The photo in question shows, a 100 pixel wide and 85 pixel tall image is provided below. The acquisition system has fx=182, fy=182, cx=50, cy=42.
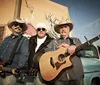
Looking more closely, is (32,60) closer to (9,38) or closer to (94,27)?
(9,38)

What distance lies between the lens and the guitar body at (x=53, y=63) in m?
2.61

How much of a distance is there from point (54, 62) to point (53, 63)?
25 millimetres

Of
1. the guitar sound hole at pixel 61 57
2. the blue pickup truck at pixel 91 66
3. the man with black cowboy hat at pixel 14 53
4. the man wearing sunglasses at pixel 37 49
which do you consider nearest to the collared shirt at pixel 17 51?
the man with black cowboy hat at pixel 14 53

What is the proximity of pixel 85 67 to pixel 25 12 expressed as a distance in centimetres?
428

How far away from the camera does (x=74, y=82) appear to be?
8.30 ft

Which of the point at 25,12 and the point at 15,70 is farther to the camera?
the point at 25,12

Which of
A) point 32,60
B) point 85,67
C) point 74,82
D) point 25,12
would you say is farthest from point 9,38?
point 25,12

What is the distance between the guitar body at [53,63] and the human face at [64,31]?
0.73 ft

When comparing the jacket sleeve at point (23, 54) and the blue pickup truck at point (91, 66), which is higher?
the jacket sleeve at point (23, 54)

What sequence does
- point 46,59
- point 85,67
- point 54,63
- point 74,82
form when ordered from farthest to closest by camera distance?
1. point 85,67
2. point 46,59
3. point 54,63
4. point 74,82

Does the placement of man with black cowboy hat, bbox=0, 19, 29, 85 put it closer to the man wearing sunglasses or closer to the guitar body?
→ the man wearing sunglasses

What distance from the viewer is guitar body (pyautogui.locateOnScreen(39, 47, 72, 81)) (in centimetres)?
261

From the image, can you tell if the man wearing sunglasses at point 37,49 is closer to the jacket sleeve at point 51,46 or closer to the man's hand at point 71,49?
the jacket sleeve at point 51,46

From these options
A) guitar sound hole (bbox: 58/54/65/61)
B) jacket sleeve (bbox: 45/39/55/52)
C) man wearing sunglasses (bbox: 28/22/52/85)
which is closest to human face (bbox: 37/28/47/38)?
man wearing sunglasses (bbox: 28/22/52/85)
